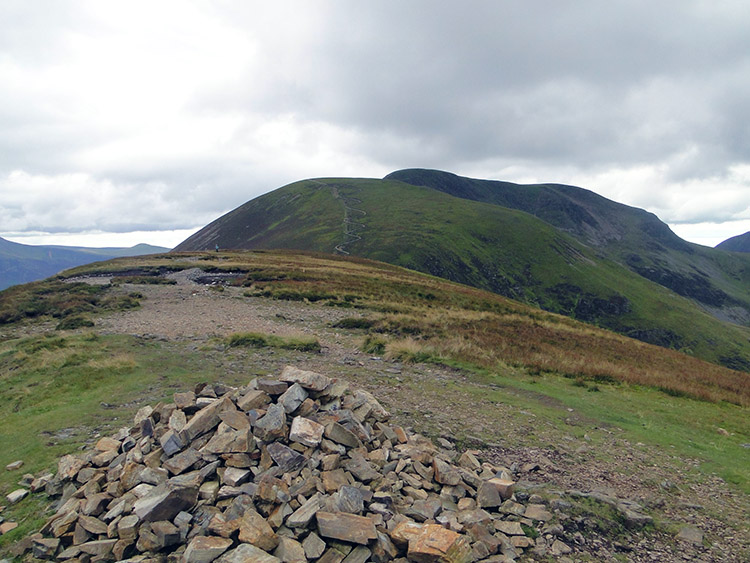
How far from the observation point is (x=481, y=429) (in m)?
12.0

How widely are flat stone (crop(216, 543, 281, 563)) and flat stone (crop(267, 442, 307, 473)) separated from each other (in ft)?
5.23

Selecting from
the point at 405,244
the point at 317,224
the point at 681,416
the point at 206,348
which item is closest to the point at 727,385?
the point at 681,416

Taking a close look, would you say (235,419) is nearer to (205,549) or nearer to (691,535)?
(205,549)

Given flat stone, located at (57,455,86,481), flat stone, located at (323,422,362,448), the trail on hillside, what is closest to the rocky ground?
flat stone, located at (323,422,362,448)

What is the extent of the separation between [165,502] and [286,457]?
211 centimetres

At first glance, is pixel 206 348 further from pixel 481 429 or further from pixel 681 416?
pixel 681 416

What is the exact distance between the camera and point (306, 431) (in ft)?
27.3

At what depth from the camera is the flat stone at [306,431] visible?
26.8ft

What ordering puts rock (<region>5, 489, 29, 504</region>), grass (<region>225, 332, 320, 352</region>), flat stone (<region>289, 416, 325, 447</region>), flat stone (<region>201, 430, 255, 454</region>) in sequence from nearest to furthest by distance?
flat stone (<region>201, 430, 255, 454</region>), flat stone (<region>289, 416, 325, 447</region>), rock (<region>5, 489, 29, 504</region>), grass (<region>225, 332, 320, 352</region>)

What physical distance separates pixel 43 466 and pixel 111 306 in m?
24.5

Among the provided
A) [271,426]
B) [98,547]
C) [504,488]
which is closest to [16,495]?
[98,547]

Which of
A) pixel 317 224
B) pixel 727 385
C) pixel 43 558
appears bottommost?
pixel 727 385

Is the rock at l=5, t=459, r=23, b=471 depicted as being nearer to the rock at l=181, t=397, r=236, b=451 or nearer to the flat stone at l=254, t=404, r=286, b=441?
the rock at l=181, t=397, r=236, b=451

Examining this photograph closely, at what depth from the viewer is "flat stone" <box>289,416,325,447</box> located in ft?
26.8
